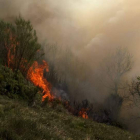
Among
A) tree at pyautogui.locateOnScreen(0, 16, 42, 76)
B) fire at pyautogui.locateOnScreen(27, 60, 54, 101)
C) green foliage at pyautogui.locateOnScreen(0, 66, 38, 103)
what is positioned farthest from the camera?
fire at pyautogui.locateOnScreen(27, 60, 54, 101)

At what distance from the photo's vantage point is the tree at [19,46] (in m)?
37.2

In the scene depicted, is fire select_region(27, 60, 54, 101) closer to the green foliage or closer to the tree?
the tree

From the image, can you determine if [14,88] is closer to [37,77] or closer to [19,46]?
[19,46]

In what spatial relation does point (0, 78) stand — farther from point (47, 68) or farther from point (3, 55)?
point (47, 68)

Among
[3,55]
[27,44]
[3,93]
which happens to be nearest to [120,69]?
[27,44]

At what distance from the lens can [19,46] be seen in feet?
123

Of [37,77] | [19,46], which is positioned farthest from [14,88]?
[37,77]

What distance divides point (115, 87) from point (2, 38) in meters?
34.3

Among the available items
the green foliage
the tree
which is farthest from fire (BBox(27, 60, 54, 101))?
the green foliage

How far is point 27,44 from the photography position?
37.2 meters

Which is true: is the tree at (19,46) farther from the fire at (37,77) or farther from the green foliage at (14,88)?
the green foliage at (14,88)

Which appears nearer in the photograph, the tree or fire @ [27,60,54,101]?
the tree

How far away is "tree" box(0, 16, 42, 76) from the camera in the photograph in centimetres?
3725

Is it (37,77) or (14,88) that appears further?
(37,77)
